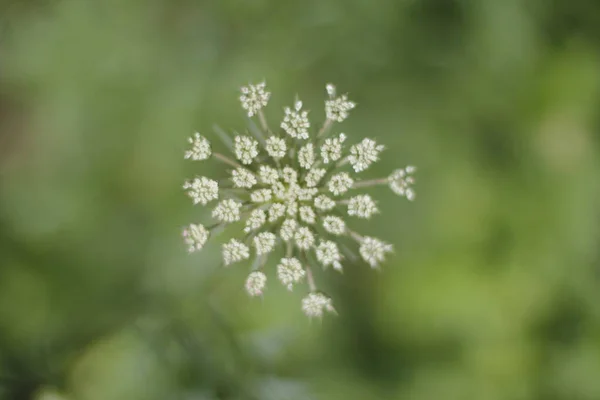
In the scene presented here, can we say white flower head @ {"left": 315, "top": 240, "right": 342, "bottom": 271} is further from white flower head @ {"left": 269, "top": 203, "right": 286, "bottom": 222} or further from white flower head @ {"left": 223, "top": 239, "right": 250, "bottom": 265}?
white flower head @ {"left": 223, "top": 239, "right": 250, "bottom": 265}

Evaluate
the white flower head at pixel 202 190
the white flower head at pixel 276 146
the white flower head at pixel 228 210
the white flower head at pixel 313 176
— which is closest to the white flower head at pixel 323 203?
the white flower head at pixel 313 176

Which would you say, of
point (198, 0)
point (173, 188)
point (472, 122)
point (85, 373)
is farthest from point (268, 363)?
point (198, 0)

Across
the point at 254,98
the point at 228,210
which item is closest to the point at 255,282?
the point at 228,210

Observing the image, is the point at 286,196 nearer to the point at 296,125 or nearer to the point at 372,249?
the point at 296,125

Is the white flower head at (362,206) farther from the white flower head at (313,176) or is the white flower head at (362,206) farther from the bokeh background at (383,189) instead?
the bokeh background at (383,189)

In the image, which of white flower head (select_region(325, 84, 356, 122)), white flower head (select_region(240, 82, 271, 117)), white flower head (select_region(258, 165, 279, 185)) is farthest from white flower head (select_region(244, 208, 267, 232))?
white flower head (select_region(325, 84, 356, 122))

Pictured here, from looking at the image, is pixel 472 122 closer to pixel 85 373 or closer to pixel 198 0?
pixel 198 0
